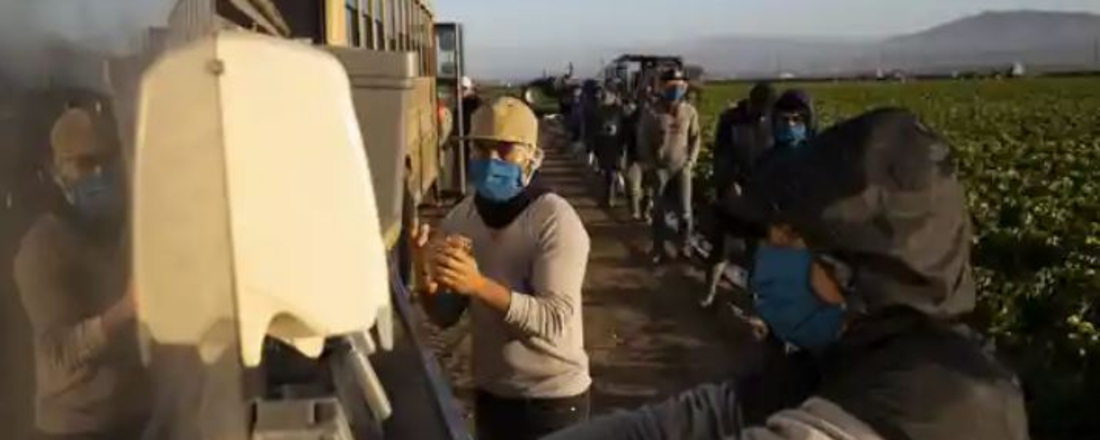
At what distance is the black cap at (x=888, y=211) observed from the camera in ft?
6.44

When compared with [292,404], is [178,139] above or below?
above

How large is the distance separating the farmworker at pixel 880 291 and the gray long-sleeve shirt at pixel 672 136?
36.8ft

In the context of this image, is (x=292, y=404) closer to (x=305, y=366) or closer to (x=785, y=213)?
(x=305, y=366)

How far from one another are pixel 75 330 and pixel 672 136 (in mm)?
12006

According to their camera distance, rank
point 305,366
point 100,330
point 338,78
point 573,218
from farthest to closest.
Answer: point 573,218 < point 305,366 < point 338,78 < point 100,330

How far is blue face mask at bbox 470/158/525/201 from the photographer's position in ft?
15.4

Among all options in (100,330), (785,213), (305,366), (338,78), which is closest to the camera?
(100,330)

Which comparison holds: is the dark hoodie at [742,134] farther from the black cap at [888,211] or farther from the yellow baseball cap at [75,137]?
the yellow baseball cap at [75,137]

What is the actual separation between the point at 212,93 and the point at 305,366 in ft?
5.48

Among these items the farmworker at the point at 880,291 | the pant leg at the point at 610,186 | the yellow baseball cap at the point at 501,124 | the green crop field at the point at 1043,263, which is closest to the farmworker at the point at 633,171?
the pant leg at the point at 610,186

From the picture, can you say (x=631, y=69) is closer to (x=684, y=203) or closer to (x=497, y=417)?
(x=684, y=203)

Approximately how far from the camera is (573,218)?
4.65 metres

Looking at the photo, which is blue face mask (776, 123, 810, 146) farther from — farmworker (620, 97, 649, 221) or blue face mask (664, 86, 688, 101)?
farmworker (620, 97, 649, 221)

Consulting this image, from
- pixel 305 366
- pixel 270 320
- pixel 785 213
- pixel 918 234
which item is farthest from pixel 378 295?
pixel 305 366
